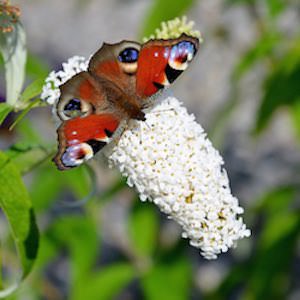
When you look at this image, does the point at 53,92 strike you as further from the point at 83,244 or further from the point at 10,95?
the point at 83,244

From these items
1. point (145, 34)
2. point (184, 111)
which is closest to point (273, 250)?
point (145, 34)

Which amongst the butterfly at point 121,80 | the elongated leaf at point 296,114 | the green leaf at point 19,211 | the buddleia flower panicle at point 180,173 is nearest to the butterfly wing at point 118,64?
the butterfly at point 121,80

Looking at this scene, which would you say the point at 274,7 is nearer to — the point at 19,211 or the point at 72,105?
the point at 72,105

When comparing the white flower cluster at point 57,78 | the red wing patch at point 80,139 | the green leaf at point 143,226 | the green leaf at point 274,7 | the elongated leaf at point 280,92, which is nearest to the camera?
the red wing patch at point 80,139

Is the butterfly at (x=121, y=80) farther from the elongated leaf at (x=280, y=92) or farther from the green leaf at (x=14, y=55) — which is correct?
the elongated leaf at (x=280, y=92)

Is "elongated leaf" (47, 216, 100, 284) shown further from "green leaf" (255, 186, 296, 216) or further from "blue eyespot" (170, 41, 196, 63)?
"blue eyespot" (170, 41, 196, 63)

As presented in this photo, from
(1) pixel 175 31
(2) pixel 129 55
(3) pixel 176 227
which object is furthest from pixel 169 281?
(2) pixel 129 55
